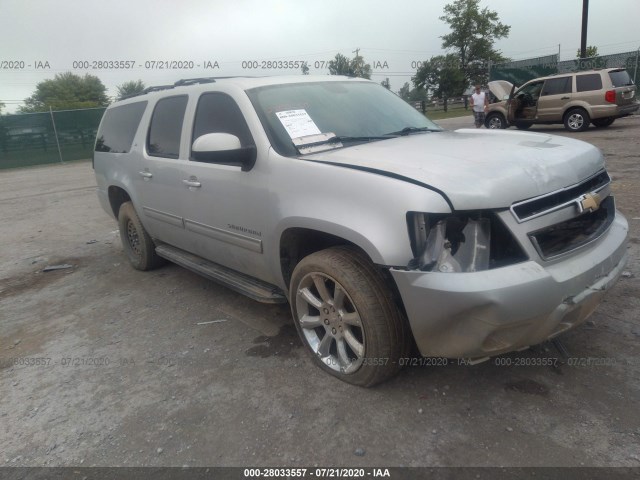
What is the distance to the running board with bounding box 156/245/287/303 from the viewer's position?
3.22m

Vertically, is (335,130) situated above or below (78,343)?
above

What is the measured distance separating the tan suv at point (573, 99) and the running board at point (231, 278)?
11.3m

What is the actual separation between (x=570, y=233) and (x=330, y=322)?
1.37 meters

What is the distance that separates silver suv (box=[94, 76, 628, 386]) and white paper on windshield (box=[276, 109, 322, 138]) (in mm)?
11

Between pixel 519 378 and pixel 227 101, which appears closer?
pixel 519 378

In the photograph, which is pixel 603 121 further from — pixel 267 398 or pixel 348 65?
pixel 348 65

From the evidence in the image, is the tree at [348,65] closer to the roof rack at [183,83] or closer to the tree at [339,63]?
the tree at [339,63]

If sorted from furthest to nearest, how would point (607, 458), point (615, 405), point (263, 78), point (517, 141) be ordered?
point (263, 78) < point (517, 141) < point (615, 405) < point (607, 458)

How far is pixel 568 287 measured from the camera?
85.7 inches

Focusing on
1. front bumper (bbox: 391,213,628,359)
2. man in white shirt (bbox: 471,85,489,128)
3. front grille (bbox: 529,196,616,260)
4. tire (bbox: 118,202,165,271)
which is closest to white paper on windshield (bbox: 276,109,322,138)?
front bumper (bbox: 391,213,628,359)

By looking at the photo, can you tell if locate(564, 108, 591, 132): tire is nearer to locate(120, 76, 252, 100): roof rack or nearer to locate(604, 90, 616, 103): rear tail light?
locate(604, 90, 616, 103): rear tail light

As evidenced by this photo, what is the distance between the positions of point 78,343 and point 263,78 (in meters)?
2.49

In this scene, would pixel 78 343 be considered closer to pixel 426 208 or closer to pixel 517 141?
pixel 426 208

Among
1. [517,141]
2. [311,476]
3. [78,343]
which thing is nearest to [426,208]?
[517,141]
